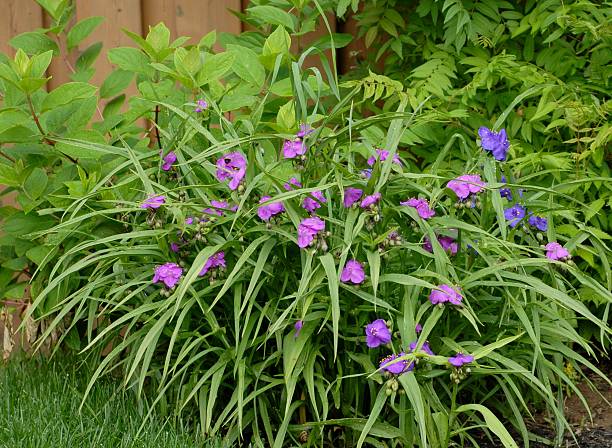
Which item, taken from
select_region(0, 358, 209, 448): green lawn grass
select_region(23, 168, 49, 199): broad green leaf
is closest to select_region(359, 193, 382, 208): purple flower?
select_region(0, 358, 209, 448): green lawn grass

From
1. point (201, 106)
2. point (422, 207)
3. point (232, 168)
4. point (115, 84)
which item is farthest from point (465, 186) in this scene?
point (115, 84)

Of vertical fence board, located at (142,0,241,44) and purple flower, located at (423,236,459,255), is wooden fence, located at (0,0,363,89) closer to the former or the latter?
vertical fence board, located at (142,0,241,44)

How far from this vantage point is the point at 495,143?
271 centimetres

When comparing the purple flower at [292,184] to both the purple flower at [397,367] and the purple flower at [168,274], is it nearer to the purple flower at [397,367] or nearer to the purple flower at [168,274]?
the purple flower at [168,274]

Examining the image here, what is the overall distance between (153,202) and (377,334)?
0.70 m

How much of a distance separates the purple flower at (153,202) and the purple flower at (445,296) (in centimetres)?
75

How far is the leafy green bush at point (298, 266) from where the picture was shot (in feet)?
8.07

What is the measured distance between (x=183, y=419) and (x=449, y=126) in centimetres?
160

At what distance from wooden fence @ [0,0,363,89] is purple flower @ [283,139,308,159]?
5.74 ft

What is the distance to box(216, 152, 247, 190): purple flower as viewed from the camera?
2.55 meters

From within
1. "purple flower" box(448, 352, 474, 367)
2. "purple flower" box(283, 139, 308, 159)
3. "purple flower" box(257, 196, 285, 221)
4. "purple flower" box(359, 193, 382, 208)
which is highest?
"purple flower" box(283, 139, 308, 159)

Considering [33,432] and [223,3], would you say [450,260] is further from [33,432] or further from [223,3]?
[223,3]

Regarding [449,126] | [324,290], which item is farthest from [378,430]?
[449,126]

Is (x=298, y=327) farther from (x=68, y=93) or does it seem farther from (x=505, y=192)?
(x=68, y=93)
